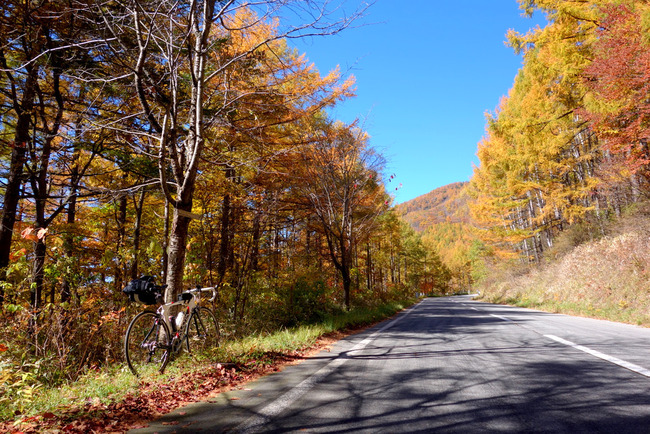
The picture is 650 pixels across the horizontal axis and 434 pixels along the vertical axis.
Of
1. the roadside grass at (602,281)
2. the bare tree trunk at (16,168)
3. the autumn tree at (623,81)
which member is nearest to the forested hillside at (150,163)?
the bare tree trunk at (16,168)

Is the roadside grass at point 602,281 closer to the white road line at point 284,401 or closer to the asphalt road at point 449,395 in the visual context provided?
the asphalt road at point 449,395

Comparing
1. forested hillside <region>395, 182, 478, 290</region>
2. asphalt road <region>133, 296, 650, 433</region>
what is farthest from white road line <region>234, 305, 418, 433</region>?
forested hillside <region>395, 182, 478, 290</region>

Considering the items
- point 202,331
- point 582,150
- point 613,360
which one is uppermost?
point 582,150

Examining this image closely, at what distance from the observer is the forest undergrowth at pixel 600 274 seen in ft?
34.9

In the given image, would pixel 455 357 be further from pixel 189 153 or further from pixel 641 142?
pixel 641 142

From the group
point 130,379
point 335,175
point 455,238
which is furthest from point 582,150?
point 455,238

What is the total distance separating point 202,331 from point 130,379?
1617 mm

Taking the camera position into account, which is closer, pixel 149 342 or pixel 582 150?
pixel 149 342

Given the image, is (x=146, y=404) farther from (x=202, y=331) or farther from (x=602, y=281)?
(x=602, y=281)

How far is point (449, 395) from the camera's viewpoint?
3014 mm

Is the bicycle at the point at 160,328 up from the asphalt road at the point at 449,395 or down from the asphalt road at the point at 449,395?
up

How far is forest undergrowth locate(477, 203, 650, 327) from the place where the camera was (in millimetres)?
10648

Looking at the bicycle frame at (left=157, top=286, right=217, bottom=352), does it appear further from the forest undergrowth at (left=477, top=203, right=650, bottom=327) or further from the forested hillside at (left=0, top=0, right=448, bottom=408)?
the forest undergrowth at (left=477, top=203, right=650, bottom=327)

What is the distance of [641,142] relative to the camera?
11594 mm
